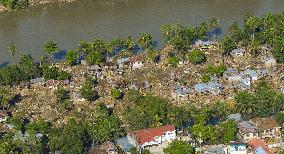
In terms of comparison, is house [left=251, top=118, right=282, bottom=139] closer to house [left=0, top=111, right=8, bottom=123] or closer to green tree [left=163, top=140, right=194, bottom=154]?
green tree [left=163, top=140, right=194, bottom=154]

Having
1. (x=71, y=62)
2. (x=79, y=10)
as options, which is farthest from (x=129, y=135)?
(x=79, y=10)

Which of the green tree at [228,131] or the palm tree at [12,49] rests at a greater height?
the palm tree at [12,49]

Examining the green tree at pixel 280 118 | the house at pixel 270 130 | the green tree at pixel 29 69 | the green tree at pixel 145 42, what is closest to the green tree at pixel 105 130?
the house at pixel 270 130

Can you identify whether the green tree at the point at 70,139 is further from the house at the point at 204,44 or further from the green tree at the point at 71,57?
the house at the point at 204,44

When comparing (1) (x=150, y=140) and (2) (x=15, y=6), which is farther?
(2) (x=15, y=6)

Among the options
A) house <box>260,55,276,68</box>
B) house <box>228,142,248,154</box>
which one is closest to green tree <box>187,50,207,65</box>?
house <box>260,55,276,68</box>

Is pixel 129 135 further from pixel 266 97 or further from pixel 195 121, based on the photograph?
pixel 266 97
